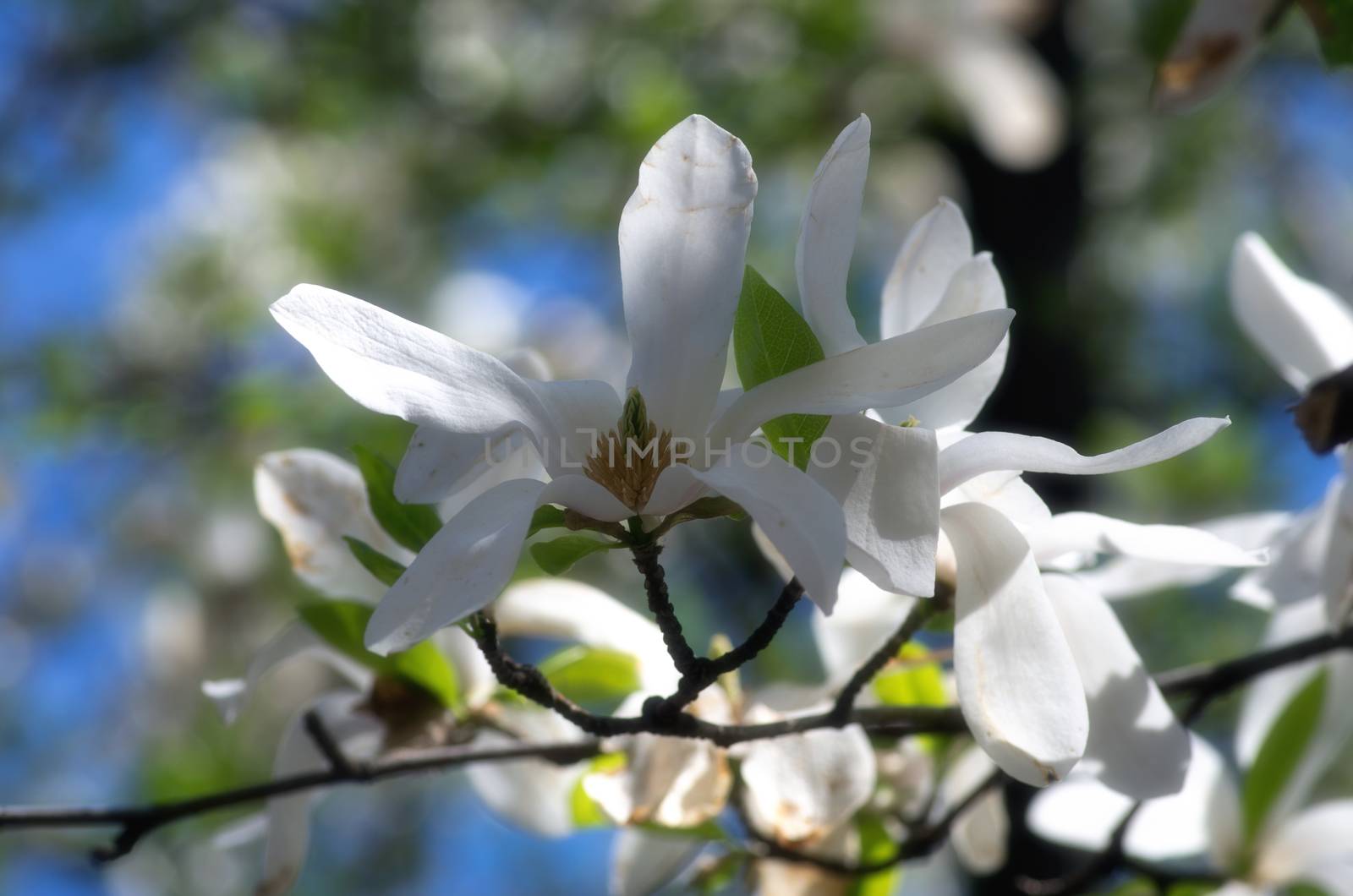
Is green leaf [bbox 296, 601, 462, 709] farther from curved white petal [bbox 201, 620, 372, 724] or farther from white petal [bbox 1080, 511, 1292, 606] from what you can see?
white petal [bbox 1080, 511, 1292, 606]

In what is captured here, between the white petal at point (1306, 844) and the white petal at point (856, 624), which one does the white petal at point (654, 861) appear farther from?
the white petal at point (1306, 844)

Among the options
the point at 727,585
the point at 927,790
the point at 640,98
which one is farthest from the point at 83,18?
the point at 927,790

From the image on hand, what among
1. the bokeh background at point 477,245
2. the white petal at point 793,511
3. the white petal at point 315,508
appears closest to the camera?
the white petal at point 793,511

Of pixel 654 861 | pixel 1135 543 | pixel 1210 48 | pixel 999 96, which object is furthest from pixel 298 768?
pixel 999 96

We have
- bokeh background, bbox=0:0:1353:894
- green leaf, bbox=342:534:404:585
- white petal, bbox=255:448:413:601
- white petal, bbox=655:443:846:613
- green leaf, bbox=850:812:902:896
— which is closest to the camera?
white petal, bbox=655:443:846:613

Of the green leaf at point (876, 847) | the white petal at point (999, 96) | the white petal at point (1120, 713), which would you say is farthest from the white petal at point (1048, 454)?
the white petal at point (999, 96)

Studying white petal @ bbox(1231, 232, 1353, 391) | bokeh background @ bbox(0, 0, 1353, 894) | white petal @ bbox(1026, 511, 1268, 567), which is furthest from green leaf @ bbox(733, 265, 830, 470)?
bokeh background @ bbox(0, 0, 1353, 894)

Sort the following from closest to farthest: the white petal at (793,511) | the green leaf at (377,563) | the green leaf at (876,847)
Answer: the white petal at (793,511) → the green leaf at (377,563) → the green leaf at (876,847)
